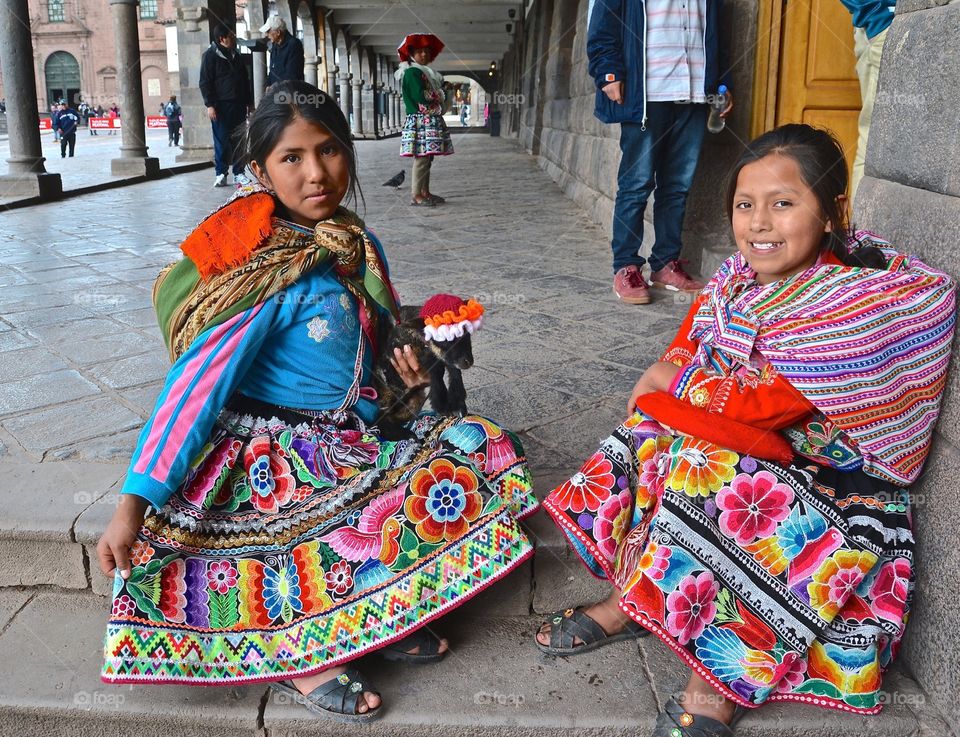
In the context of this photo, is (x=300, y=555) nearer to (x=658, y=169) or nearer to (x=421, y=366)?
(x=421, y=366)

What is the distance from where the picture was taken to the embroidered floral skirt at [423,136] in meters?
7.22

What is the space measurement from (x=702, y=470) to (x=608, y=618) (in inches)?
18.7

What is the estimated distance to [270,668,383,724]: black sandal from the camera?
1.63 m

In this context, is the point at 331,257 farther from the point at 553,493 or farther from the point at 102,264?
Answer: the point at 102,264

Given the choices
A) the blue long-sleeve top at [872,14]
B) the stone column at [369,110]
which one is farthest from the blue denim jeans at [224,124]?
the stone column at [369,110]

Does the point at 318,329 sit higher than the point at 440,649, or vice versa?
the point at 318,329

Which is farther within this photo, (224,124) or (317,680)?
(224,124)

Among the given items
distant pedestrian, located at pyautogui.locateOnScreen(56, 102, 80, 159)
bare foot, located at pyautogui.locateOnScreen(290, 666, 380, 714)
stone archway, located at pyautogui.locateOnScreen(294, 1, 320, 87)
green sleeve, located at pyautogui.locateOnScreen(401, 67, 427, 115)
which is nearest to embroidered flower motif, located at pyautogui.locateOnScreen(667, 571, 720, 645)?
bare foot, located at pyautogui.locateOnScreen(290, 666, 380, 714)

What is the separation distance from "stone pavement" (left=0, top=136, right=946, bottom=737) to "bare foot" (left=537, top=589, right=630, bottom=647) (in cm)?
4

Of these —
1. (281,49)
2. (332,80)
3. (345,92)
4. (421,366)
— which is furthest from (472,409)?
(345,92)

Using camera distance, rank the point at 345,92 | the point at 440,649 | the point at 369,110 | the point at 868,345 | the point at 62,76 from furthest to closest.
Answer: the point at 62,76, the point at 369,110, the point at 345,92, the point at 440,649, the point at 868,345

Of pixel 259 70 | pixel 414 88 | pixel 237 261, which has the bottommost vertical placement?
pixel 237 261

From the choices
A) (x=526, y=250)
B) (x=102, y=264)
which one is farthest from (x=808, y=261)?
(x=102, y=264)

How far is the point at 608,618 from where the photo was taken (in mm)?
1856
